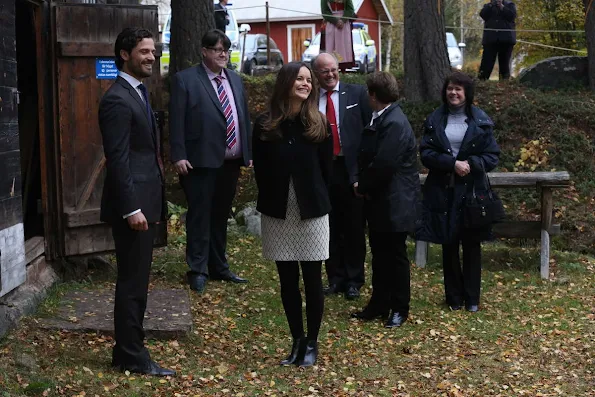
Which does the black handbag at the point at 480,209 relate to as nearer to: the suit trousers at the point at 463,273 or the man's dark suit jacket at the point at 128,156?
the suit trousers at the point at 463,273

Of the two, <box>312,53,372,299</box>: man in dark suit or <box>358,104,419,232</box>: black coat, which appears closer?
<box>358,104,419,232</box>: black coat

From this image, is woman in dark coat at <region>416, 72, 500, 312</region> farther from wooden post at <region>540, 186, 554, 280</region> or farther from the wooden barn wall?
the wooden barn wall

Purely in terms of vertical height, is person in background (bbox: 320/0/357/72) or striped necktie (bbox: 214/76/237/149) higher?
person in background (bbox: 320/0/357/72)

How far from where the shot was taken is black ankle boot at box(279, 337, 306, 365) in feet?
19.8

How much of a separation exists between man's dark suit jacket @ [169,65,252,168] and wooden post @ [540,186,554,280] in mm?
3298

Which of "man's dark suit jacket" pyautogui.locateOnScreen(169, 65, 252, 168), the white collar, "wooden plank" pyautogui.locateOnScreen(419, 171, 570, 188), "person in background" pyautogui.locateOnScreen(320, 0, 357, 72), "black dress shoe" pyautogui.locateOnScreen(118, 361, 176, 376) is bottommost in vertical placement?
"black dress shoe" pyautogui.locateOnScreen(118, 361, 176, 376)

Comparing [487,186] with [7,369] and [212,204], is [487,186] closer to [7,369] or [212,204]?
[212,204]

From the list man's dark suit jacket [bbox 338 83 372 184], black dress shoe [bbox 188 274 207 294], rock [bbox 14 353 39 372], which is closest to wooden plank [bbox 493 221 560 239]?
man's dark suit jacket [bbox 338 83 372 184]

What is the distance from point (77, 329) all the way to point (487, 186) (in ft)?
11.0

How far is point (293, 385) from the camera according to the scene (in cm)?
570

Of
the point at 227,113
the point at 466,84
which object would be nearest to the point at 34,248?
the point at 227,113

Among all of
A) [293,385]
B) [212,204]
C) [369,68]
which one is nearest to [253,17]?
[369,68]

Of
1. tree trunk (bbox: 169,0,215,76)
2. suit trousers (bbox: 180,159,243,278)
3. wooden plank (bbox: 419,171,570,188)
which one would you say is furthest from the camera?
tree trunk (bbox: 169,0,215,76)

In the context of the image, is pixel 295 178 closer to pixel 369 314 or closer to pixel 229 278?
pixel 369 314
